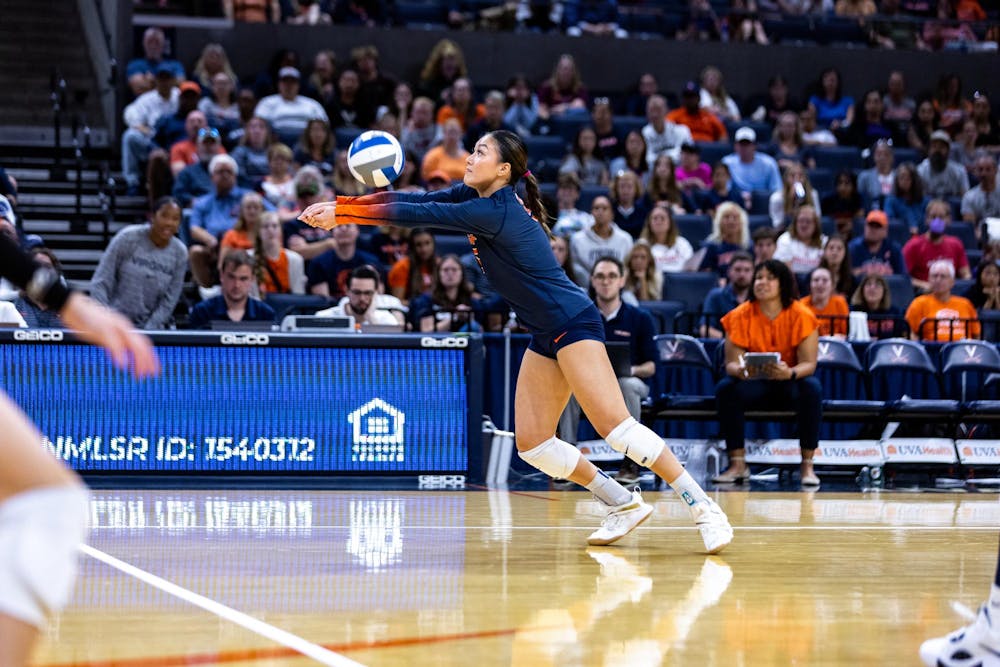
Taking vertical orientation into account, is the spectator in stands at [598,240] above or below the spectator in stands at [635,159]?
below

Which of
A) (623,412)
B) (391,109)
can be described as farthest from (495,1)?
(623,412)

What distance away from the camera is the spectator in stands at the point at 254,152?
15531mm

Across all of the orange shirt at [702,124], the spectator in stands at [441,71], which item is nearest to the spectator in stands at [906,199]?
the orange shirt at [702,124]

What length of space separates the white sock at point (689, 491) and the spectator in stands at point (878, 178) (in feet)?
35.9

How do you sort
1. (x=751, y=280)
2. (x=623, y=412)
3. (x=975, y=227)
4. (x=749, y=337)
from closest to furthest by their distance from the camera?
(x=623, y=412) → (x=749, y=337) → (x=751, y=280) → (x=975, y=227)

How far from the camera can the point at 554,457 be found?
716 centimetres

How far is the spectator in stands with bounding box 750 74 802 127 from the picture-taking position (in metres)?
19.6

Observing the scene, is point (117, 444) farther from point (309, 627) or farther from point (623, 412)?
point (309, 627)

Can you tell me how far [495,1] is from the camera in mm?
20188

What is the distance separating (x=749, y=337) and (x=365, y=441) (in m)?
3.38

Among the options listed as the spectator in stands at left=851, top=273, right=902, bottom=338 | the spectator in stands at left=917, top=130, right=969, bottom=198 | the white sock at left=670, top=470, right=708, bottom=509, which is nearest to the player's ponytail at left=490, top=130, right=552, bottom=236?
the white sock at left=670, top=470, right=708, bottom=509

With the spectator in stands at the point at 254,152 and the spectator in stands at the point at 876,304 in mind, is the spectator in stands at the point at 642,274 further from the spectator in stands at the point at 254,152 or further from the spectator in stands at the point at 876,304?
the spectator in stands at the point at 254,152

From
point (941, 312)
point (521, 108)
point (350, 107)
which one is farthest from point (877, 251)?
point (350, 107)

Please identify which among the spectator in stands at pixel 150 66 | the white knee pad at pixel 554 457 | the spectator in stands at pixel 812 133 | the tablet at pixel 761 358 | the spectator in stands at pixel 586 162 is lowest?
the tablet at pixel 761 358
